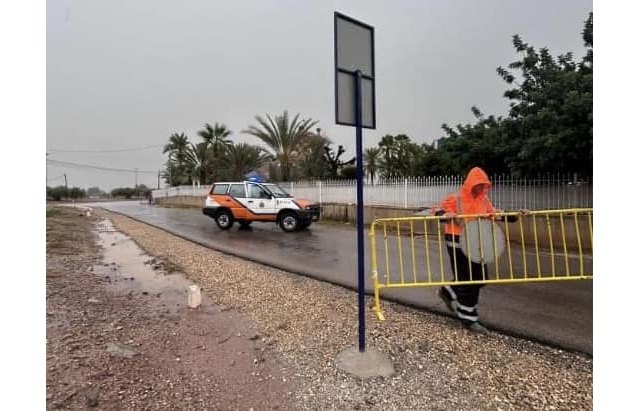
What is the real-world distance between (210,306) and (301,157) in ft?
70.1

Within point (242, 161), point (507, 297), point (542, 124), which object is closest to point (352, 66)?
point (507, 297)

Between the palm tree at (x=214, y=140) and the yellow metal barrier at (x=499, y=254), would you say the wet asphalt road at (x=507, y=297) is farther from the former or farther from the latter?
the palm tree at (x=214, y=140)

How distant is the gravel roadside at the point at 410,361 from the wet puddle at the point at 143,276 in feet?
1.91

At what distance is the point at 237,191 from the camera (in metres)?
13.3

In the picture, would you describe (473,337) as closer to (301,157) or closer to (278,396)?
(278,396)

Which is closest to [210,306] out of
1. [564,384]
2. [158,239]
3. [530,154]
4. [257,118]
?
[564,384]

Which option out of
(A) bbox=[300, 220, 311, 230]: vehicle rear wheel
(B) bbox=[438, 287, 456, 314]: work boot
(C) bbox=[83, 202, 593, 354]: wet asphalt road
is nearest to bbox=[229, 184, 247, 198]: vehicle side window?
(A) bbox=[300, 220, 311, 230]: vehicle rear wheel

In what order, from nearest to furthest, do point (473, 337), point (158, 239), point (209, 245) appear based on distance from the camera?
point (473, 337) → point (209, 245) → point (158, 239)

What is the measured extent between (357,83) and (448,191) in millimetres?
10262

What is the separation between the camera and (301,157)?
25.3m

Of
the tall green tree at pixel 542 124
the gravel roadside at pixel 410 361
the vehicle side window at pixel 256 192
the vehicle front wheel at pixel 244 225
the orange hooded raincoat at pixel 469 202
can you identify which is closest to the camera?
the gravel roadside at pixel 410 361

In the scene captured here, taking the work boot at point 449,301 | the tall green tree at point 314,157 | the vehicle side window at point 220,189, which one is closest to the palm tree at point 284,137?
the tall green tree at point 314,157

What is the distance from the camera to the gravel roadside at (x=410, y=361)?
2.45m

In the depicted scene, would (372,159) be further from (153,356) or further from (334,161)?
(153,356)
